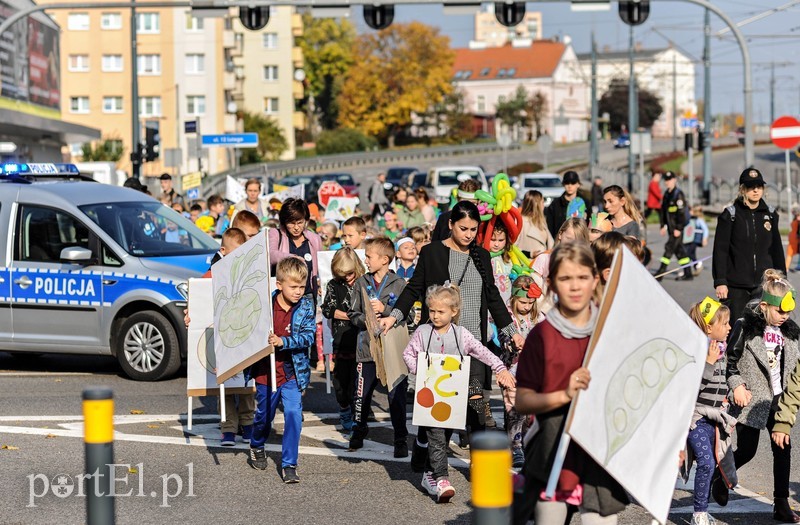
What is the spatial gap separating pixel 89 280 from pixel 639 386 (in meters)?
8.89

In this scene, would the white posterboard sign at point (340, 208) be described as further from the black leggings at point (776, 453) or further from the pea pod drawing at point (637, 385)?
the pea pod drawing at point (637, 385)

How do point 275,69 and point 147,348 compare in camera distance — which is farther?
point 275,69

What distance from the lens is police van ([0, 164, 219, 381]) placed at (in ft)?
43.1

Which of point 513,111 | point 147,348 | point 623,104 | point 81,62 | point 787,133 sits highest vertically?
point 81,62

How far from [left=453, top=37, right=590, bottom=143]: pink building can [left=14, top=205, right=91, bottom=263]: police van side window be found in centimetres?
13255

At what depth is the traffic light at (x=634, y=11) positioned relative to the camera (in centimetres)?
2577

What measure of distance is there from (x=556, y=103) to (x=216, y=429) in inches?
5523

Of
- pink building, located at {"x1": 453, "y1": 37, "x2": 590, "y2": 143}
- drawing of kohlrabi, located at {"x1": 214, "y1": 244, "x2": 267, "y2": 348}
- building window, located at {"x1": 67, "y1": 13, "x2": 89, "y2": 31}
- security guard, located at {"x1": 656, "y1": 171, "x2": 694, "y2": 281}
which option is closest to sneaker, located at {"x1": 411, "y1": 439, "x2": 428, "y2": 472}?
drawing of kohlrabi, located at {"x1": 214, "y1": 244, "x2": 267, "y2": 348}

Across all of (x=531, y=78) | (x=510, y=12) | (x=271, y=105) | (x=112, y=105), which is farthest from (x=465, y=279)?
(x=531, y=78)

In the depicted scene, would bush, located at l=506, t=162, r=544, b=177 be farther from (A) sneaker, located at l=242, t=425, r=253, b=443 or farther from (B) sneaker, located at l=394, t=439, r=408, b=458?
(B) sneaker, located at l=394, t=439, r=408, b=458

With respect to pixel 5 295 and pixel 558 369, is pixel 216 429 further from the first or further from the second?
pixel 558 369

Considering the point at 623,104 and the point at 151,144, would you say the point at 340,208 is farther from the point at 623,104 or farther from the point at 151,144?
the point at 623,104

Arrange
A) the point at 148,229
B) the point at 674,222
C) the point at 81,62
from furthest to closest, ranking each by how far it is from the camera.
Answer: the point at 81,62 → the point at 674,222 → the point at 148,229

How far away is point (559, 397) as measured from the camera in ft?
17.1
